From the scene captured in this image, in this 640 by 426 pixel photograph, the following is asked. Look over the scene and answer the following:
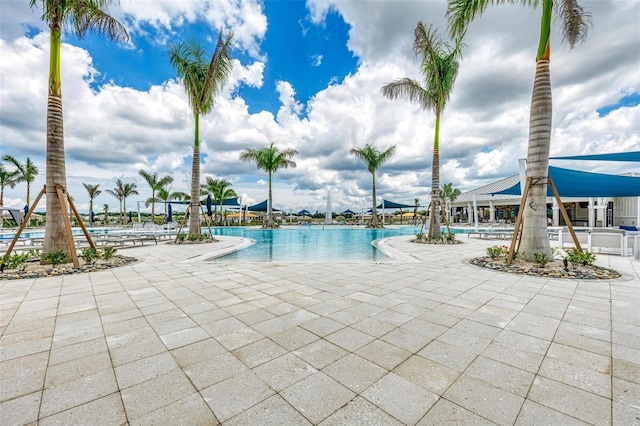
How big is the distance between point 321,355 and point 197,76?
1450 centimetres

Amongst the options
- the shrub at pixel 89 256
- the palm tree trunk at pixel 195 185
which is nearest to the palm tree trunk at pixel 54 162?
the shrub at pixel 89 256

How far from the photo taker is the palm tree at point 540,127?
22.0ft

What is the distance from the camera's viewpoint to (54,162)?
23.3 feet

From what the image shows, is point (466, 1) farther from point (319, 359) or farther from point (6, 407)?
point (6, 407)

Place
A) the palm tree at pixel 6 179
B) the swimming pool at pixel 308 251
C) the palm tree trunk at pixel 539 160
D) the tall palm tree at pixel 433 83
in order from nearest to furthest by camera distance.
Result: the palm tree trunk at pixel 539 160 → the swimming pool at pixel 308 251 → the tall palm tree at pixel 433 83 → the palm tree at pixel 6 179

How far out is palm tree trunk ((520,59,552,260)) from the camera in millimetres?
6691

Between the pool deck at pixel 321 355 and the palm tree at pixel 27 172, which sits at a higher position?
the palm tree at pixel 27 172

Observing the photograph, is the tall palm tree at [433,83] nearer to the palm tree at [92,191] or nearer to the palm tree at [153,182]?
the palm tree at [153,182]

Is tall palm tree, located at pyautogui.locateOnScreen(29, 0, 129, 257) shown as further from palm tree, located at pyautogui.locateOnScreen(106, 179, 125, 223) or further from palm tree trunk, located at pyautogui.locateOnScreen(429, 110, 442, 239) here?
palm tree, located at pyautogui.locateOnScreen(106, 179, 125, 223)

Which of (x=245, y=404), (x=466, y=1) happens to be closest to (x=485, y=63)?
(x=466, y=1)

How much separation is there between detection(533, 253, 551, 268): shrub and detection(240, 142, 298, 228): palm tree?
21468mm

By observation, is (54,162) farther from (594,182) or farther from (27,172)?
(27,172)

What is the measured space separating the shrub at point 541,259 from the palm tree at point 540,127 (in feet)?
0.29

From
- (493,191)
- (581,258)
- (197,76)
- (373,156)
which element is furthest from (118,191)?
(581,258)
